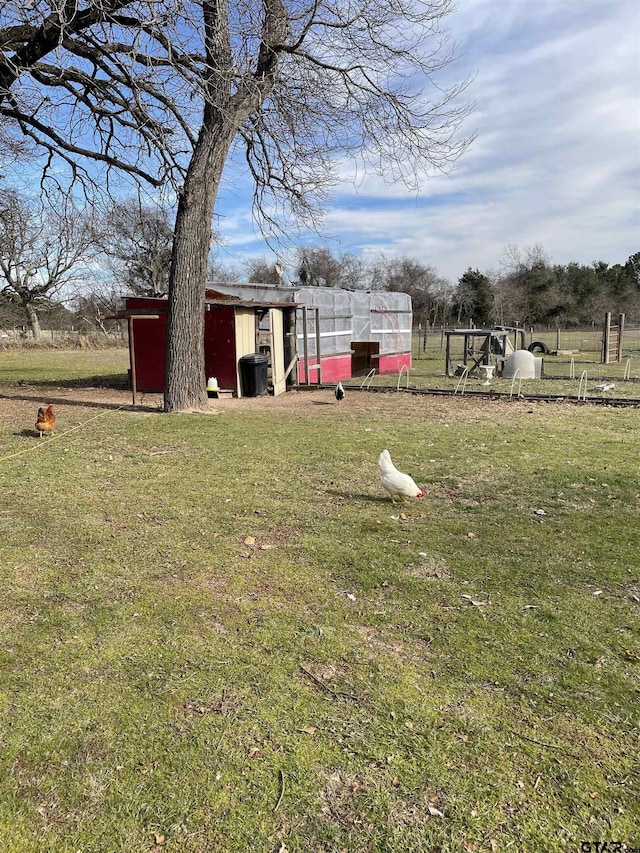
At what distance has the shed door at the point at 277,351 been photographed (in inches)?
600

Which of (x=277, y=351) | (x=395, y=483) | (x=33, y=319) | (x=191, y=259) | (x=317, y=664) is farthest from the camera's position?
(x=33, y=319)

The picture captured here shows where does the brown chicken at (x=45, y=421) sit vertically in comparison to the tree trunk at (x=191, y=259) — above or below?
below

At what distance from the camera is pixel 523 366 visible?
738 inches

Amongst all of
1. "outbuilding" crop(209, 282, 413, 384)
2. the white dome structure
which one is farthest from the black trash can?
the white dome structure

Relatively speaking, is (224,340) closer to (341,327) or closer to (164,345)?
(164,345)

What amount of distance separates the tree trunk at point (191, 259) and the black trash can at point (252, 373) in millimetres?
3305

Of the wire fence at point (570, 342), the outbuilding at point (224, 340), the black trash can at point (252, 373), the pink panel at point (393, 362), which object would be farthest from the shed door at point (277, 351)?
the wire fence at point (570, 342)

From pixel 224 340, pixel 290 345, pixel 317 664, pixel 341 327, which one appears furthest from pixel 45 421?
pixel 341 327

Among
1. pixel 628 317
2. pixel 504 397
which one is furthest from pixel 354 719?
pixel 628 317

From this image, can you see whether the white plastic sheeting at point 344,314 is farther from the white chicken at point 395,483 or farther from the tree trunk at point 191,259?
the white chicken at point 395,483

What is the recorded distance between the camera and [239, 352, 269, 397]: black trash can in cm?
1420

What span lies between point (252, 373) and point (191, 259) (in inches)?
161

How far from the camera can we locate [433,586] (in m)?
3.69

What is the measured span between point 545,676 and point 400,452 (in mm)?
5024
